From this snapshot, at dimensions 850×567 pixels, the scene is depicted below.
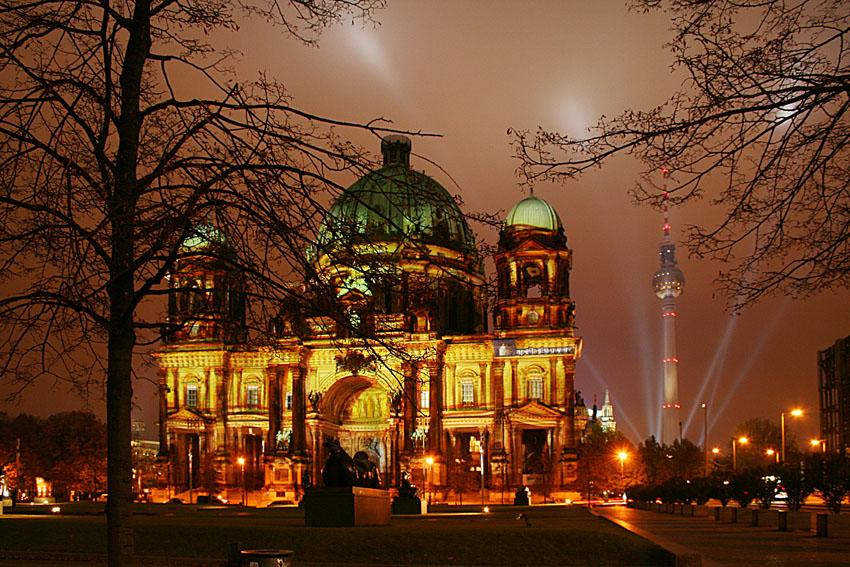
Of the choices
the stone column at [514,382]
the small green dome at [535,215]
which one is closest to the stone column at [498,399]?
the stone column at [514,382]

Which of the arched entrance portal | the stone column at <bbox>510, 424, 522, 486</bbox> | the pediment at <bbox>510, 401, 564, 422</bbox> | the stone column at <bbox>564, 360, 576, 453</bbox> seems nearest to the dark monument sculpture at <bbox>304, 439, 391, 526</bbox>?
the stone column at <bbox>564, 360, 576, 453</bbox>

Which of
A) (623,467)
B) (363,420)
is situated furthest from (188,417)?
(623,467)

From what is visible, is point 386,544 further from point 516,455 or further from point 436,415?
point 516,455

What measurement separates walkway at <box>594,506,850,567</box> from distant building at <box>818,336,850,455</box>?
83.4m

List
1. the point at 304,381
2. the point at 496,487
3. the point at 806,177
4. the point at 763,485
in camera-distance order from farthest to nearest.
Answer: the point at 304,381 → the point at 496,487 → the point at 763,485 → the point at 806,177

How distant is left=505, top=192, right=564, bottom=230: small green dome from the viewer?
10694cm

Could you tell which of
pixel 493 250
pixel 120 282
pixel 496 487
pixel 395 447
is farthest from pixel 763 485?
pixel 395 447

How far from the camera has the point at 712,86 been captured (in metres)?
12.6

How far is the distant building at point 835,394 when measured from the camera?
119 m

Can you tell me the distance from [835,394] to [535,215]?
174 feet

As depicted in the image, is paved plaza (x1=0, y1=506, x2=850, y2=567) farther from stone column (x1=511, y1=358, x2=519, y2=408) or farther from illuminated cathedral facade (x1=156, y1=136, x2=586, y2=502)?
stone column (x1=511, y1=358, x2=519, y2=408)

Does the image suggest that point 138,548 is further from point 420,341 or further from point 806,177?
point 420,341

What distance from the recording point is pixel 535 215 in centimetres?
10744

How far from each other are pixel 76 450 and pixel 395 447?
113 ft
